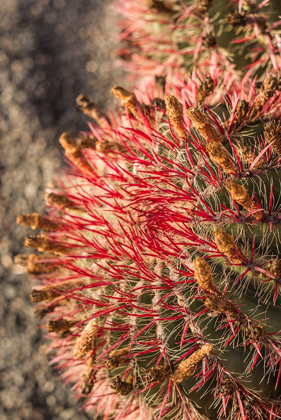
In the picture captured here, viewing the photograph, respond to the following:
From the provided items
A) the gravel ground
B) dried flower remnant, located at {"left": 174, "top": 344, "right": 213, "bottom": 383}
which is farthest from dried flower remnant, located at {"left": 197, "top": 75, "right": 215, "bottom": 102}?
the gravel ground

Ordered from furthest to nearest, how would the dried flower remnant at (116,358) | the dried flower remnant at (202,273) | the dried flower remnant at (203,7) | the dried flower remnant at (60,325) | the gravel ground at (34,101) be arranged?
the gravel ground at (34,101) < the dried flower remnant at (203,7) < the dried flower remnant at (60,325) < the dried flower remnant at (116,358) < the dried flower remnant at (202,273)

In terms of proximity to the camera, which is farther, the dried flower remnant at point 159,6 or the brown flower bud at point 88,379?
the dried flower remnant at point 159,6

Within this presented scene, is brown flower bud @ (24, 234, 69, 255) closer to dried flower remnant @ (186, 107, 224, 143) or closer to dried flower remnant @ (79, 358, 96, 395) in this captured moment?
dried flower remnant @ (79, 358, 96, 395)

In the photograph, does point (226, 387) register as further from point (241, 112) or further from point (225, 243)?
point (241, 112)

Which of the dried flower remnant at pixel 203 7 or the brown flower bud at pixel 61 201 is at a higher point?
the dried flower remnant at pixel 203 7

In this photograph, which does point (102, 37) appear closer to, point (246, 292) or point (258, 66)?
point (258, 66)

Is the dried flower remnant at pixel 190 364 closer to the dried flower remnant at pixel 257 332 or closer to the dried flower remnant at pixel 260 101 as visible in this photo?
the dried flower remnant at pixel 257 332

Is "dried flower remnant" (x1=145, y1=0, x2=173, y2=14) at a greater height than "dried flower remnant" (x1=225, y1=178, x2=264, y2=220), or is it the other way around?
"dried flower remnant" (x1=145, y1=0, x2=173, y2=14)

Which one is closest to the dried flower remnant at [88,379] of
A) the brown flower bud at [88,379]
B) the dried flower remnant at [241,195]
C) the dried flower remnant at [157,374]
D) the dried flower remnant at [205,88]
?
the brown flower bud at [88,379]
